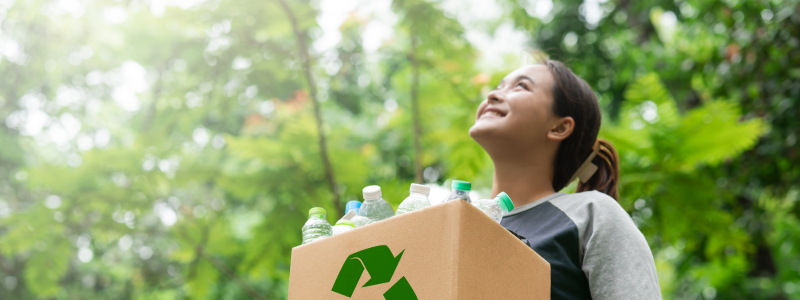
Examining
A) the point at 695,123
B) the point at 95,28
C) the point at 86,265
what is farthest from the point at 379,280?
the point at 86,265

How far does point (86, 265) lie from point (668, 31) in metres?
10.4

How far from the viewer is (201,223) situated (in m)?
3.87

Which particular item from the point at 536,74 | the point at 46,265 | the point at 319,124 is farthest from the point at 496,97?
the point at 46,265

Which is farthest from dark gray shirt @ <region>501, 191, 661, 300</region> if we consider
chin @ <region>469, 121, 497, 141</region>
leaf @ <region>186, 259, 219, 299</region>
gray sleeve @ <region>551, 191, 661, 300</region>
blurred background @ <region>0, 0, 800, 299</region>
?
leaf @ <region>186, 259, 219, 299</region>

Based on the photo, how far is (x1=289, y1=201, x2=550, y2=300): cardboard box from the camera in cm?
88

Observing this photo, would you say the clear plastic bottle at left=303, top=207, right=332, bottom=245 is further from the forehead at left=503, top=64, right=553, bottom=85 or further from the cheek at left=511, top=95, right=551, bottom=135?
the forehead at left=503, top=64, right=553, bottom=85

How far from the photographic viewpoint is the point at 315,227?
47.6 inches

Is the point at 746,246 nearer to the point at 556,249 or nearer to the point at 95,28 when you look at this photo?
the point at 556,249

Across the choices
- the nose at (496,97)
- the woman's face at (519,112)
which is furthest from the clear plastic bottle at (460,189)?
the nose at (496,97)

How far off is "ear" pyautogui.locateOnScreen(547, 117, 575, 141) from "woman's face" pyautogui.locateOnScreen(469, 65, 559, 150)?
0.01 meters

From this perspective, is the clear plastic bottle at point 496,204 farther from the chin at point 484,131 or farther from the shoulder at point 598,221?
the chin at point 484,131

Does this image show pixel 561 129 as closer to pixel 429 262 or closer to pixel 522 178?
pixel 522 178

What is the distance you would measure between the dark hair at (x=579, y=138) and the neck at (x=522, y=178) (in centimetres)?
12

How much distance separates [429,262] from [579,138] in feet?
3.23
